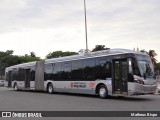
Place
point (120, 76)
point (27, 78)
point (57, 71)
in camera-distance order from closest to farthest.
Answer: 1. point (120, 76)
2. point (57, 71)
3. point (27, 78)

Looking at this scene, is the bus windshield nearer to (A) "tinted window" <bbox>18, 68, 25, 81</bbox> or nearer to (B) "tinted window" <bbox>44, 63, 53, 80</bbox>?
(B) "tinted window" <bbox>44, 63, 53, 80</bbox>

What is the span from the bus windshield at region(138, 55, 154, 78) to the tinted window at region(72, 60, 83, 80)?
5.07 meters

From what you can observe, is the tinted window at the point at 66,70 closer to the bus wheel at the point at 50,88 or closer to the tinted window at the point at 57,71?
the tinted window at the point at 57,71

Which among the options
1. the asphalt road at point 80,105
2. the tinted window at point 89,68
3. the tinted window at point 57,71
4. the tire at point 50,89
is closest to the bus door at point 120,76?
the asphalt road at point 80,105

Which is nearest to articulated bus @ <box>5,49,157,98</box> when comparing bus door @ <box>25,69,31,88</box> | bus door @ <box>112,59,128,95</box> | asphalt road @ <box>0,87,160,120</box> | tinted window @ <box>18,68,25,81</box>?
bus door @ <box>112,59,128,95</box>

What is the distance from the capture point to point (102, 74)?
19.7 metres

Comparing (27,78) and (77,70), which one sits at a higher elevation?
(77,70)

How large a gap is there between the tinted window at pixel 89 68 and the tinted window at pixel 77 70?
20.6 inches

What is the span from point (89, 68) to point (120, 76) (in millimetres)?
3141

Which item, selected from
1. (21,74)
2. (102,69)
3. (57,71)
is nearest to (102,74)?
(102,69)

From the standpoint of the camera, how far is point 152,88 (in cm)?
1817

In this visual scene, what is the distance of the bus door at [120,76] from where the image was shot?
59.6 feet

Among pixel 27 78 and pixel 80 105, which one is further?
pixel 27 78

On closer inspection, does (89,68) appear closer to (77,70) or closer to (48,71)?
(77,70)
